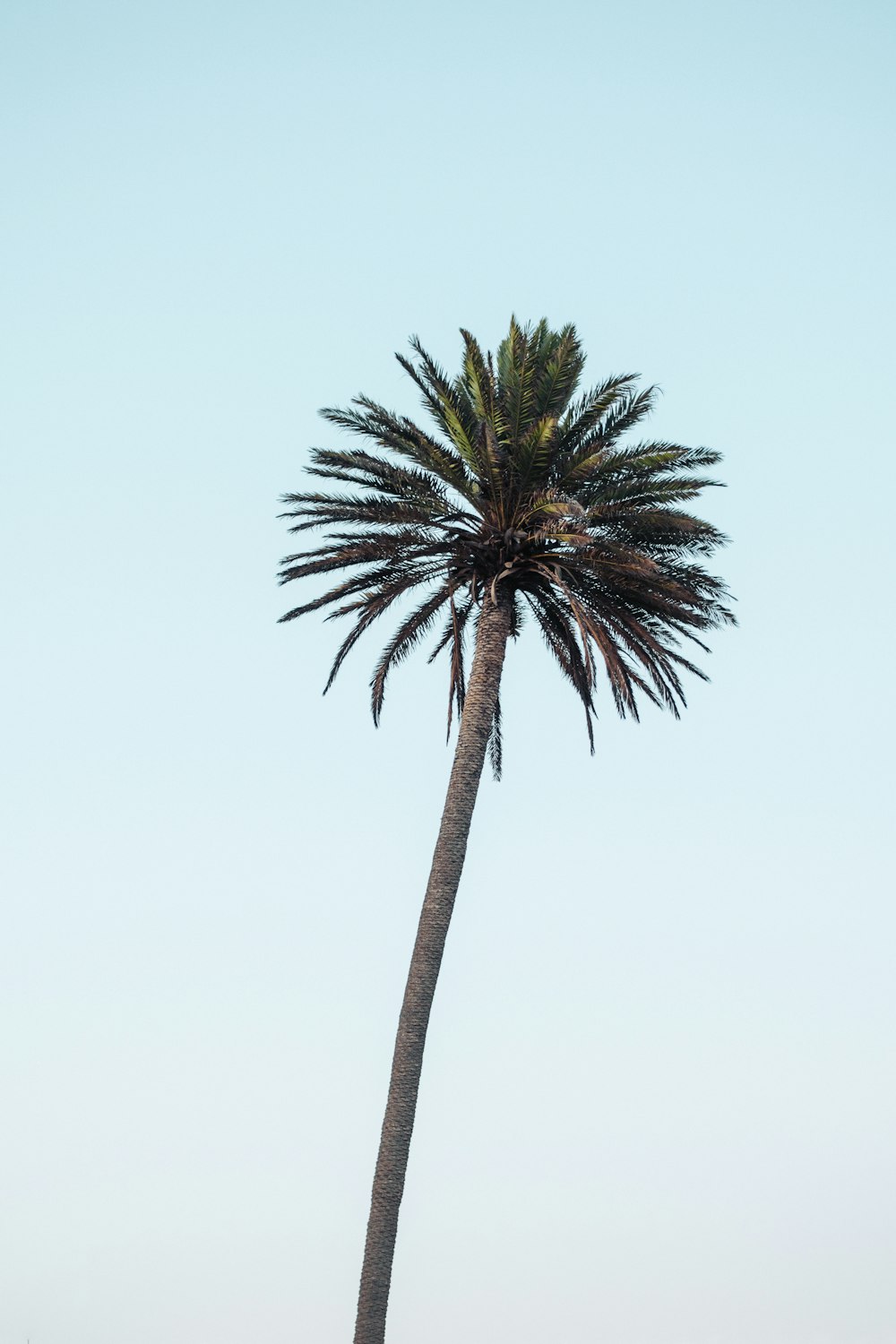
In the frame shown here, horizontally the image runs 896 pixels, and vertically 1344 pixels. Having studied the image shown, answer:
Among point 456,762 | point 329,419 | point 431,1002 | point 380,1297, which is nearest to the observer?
point 380,1297

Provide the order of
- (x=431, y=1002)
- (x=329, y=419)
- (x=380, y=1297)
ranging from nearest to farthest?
(x=380, y=1297) → (x=431, y=1002) → (x=329, y=419)

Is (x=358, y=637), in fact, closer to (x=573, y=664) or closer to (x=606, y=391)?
(x=573, y=664)

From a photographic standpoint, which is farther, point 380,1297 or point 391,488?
point 391,488

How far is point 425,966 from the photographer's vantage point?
2392cm

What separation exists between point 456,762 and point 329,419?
6.58m

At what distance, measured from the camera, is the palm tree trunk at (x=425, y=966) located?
22047mm

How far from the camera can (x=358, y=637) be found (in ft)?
90.3

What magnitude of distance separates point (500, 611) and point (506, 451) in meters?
2.72

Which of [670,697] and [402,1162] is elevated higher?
[670,697]

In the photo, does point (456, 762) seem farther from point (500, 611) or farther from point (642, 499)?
point (642, 499)

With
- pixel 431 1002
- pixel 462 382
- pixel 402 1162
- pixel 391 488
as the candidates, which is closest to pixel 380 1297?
pixel 402 1162

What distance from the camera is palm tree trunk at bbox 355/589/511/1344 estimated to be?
22.0 m

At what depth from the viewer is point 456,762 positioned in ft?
83.8

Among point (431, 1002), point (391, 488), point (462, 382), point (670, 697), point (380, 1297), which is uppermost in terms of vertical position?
point (462, 382)
